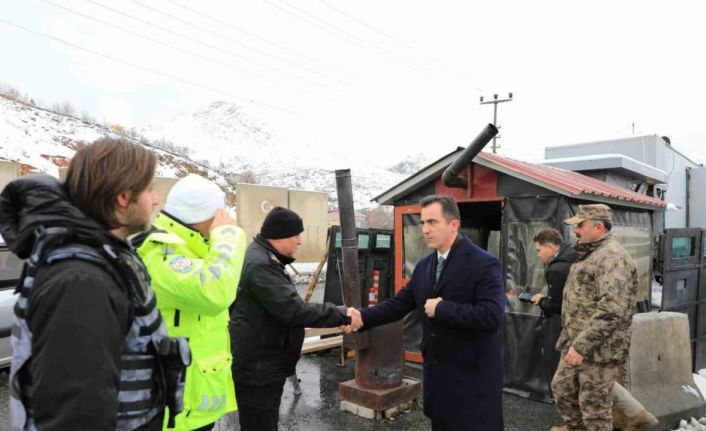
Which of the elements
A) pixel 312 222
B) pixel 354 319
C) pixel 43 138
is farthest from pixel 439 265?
pixel 43 138

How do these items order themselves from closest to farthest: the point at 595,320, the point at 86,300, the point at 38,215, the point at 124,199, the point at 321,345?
the point at 86,300, the point at 38,215, the point at 124,199, the point at 595,320, the point at 321,345

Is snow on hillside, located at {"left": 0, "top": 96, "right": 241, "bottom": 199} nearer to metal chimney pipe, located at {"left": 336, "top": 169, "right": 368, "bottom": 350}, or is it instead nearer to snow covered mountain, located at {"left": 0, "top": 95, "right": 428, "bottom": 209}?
snow covered mountain, located at {"left": 0, "top": 95, "right": 428, "bottom": 209}

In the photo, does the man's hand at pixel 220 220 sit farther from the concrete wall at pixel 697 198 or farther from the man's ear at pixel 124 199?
the concrete wall at pixel 697 198

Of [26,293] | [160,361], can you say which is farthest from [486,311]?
[26,293]

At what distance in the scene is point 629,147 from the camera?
14.1 meters

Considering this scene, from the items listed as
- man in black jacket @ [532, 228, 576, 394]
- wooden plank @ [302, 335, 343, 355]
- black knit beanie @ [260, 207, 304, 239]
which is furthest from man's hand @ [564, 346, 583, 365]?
wooden plank @ [302, 335, 343, 355]

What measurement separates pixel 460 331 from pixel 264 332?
119 cm

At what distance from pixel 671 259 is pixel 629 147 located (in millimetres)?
7916

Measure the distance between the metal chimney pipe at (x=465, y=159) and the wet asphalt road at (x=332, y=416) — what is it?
9.37 ft

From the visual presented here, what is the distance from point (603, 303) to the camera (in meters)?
4.12

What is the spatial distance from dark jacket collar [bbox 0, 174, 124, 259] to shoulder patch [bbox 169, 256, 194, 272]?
52cm

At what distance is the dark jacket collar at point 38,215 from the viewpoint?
142 centimetres

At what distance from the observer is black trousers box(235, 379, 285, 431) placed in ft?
10.00

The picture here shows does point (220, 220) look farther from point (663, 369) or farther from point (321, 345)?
point (321, 345)
